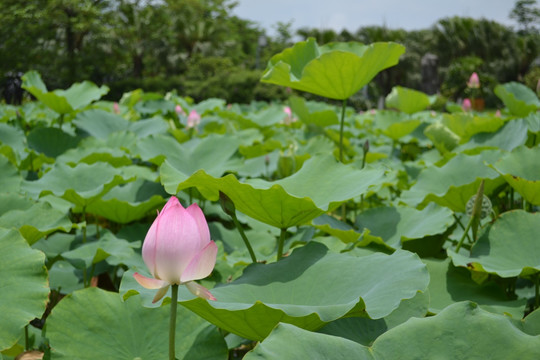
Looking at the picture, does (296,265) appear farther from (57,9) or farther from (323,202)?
(57,9)

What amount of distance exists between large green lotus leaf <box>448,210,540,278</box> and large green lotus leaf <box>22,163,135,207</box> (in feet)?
2.81

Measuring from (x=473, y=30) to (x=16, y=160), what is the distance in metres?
23.8

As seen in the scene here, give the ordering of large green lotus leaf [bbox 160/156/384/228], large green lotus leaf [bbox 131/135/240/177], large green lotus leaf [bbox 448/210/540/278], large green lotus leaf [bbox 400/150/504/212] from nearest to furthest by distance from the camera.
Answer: large green lotus leaf [bbox 160/156/384/228] < large green lotus leaf [bbox 448/210/540/278] < large green lotus leaf [bbox 400/150/504/212] < large green lotus leaf [bbox 131/135/240/177]

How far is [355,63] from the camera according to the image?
4.38 ft

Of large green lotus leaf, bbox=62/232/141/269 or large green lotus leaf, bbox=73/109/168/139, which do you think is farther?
large green lotus leaf, bbox=73/109/168/139

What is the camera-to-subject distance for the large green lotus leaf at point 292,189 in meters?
0.88

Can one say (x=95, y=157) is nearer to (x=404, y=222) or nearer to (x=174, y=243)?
(x=404, y=222)

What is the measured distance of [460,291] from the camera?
1.01 metres

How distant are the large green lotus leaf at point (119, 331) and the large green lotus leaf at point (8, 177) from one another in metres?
0.61

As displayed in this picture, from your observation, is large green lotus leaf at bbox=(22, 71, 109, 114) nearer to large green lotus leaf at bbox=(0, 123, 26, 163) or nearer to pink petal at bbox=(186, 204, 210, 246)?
large green lotus leaf at bbox=(0, 123, 26, 163)

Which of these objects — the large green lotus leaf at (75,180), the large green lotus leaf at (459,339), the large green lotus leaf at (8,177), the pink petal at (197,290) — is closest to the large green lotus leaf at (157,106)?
the large green lotus leaf at (75,180)

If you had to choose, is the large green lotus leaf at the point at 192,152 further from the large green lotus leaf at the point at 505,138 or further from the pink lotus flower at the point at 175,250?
the pink lotus flower at the point at 175,250

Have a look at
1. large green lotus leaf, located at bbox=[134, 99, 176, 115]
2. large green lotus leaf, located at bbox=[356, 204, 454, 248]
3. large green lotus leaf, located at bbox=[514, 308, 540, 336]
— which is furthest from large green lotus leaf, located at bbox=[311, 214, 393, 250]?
large green lotus leaf, located at bbox=[134, 99, 176, 115]

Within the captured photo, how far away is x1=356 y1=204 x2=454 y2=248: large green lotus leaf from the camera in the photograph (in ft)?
3.69
